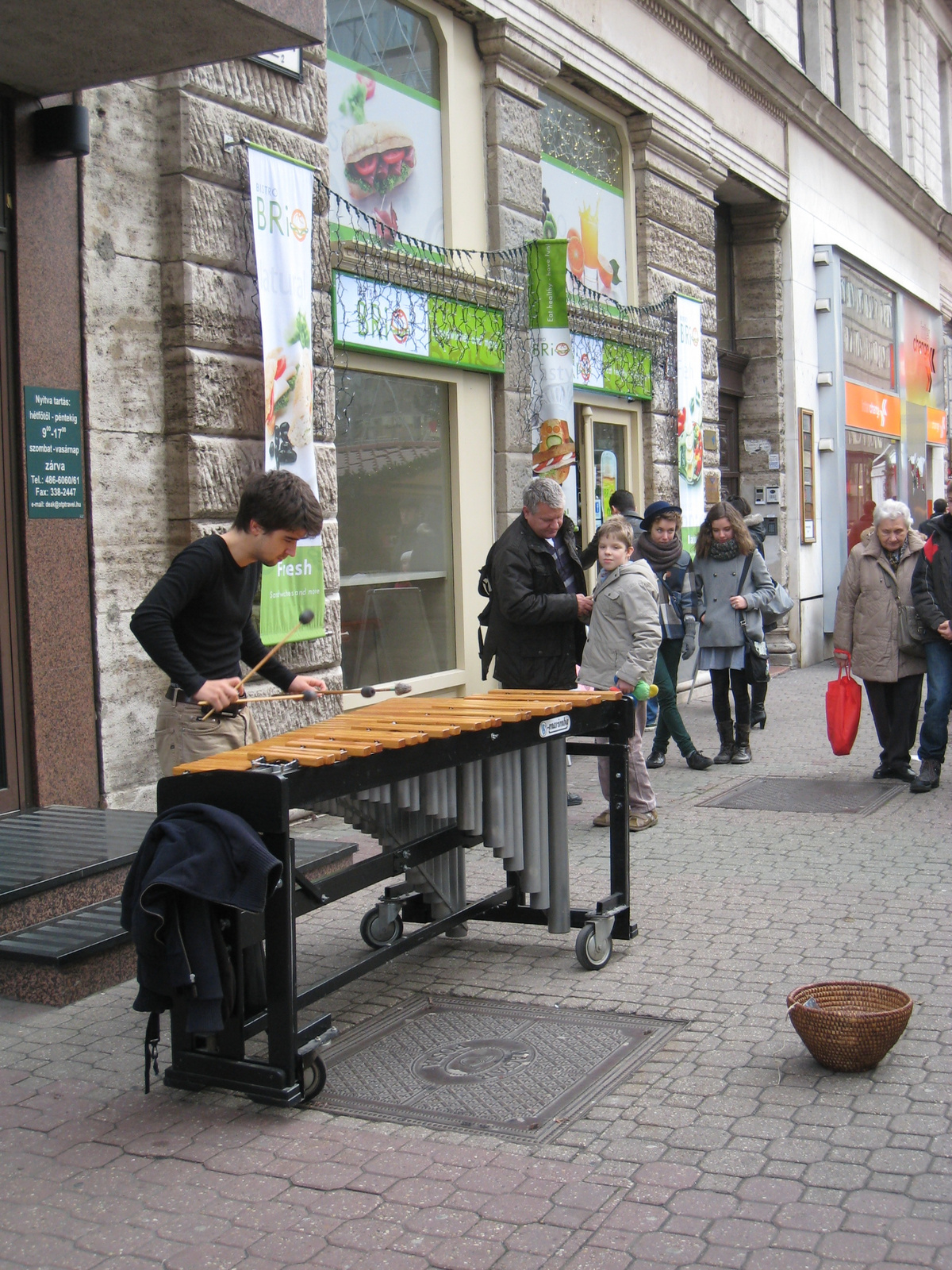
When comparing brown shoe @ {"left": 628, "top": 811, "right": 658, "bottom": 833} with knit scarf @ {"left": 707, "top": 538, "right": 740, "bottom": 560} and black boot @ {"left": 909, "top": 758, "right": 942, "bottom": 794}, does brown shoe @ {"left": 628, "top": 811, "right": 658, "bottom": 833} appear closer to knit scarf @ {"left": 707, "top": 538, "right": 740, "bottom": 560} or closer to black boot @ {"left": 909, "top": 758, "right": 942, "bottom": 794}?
black boot @ {"left": 909, "top": 758, "right": 942, "bottom": 794}

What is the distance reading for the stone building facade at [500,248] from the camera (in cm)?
700

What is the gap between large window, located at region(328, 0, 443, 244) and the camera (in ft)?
29.9

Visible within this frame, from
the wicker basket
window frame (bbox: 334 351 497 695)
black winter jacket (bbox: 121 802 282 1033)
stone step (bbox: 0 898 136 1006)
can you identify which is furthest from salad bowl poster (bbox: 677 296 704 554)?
black winter jacket (bbox: 121 802 282 1033)

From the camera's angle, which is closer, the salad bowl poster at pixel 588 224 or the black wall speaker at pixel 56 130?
the black wall speaker at pixel 56 130

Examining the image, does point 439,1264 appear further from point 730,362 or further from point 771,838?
point 730,362

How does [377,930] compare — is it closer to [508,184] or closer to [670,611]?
[670,611]

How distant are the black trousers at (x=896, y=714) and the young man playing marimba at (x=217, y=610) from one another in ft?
16.6

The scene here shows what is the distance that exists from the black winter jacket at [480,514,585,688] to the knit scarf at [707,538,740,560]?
231 centimetres

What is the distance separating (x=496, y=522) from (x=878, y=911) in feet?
17.8

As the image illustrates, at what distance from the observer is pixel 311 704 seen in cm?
800

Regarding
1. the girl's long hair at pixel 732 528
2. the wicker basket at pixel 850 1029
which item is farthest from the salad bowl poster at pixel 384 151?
the wicker basket at pixel 850 1029

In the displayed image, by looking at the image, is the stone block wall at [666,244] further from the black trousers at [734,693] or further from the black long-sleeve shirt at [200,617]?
the black long-sleeve shirt at [200,617]

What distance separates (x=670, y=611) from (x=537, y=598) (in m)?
2.62

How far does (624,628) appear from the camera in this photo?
7.41 m
